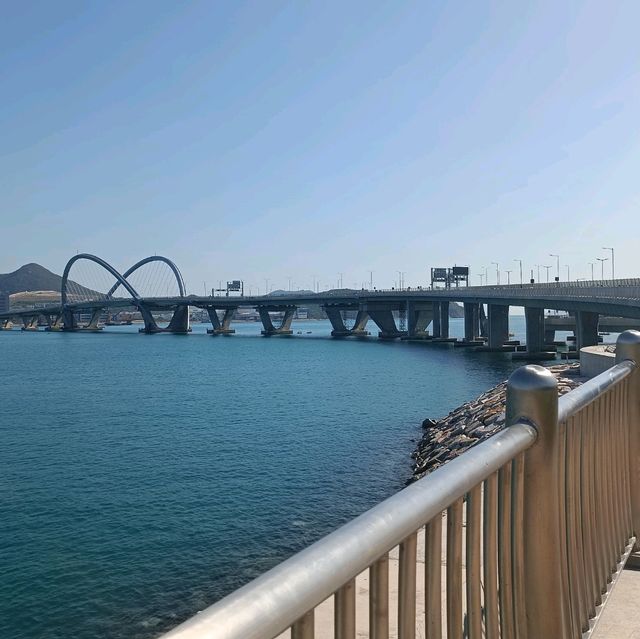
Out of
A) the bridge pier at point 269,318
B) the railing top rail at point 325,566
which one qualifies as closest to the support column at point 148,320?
the bridge pier at point 269,318

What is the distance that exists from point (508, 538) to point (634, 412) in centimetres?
324

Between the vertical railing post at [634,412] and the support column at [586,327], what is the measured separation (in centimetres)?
6423

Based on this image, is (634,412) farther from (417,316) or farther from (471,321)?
A: (417,316)

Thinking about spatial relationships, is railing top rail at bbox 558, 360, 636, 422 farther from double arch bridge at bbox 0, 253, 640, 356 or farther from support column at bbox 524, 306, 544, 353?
support column at bbox 524, 306, 544, 353

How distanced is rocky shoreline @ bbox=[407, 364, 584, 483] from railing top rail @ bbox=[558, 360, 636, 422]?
15.6 meters

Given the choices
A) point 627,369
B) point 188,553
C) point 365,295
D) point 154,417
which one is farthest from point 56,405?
point 365,295

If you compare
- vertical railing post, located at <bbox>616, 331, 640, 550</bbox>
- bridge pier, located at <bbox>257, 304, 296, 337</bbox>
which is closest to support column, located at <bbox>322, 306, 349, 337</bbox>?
bridge pier, located at <bbox>257, 304, 296, 337</bbox>

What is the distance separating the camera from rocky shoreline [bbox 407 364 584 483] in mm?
23516

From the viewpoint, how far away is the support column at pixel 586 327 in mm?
66750

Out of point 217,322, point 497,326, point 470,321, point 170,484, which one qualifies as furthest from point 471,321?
point 170,484

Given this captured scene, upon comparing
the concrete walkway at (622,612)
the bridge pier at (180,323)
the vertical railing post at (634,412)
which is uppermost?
the vertical railing post at (634,412)

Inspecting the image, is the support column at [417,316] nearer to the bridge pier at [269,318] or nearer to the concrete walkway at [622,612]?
the bridge pier at [269,318]

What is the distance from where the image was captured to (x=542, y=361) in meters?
69.8

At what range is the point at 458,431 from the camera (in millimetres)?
27422
